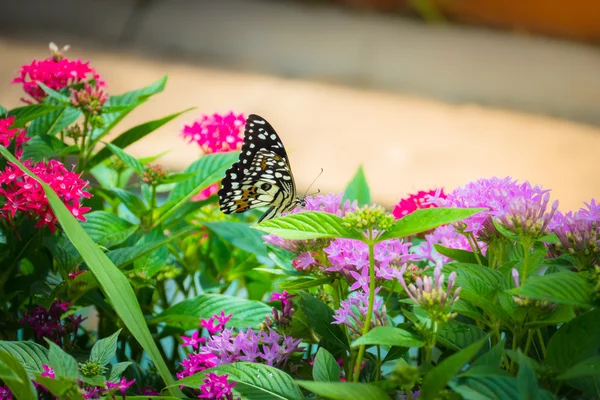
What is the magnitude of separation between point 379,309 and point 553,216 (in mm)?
170

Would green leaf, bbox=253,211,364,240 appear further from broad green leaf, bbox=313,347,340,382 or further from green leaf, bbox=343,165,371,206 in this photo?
green leaf, bbox=343,165,371,206

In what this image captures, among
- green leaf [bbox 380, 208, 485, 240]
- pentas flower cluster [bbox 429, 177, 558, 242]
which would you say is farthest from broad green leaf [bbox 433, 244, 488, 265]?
green leaf [bbox 380, 208, 485, 240]

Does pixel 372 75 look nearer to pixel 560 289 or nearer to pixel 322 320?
pixel 322 320

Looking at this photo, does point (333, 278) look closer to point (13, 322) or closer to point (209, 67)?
point (13, 322)

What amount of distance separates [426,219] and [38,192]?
0.42 metres

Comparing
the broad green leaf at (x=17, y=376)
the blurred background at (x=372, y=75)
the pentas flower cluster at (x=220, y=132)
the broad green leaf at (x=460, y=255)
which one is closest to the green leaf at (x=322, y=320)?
the broad green leaf at (x=460, y=255)

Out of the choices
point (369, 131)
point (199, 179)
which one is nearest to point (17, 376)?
point (199, 179)

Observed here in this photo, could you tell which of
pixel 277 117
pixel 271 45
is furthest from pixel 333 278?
pixel 271 45

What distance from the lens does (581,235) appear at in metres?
0.60

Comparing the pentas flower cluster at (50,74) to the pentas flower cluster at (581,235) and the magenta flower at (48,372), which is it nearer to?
the magenta flower at (48,372)

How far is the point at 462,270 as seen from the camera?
60 centimetres

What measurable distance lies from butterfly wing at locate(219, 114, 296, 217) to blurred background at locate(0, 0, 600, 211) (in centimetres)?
135

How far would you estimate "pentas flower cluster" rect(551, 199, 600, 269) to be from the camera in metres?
0.60

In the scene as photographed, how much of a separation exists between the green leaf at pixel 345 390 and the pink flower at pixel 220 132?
0.65 meters
